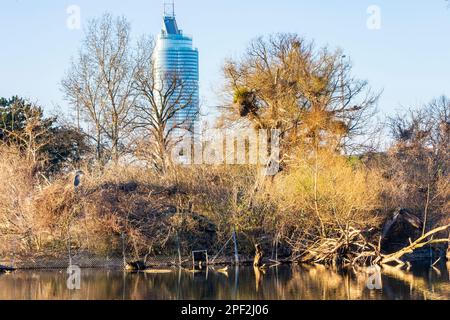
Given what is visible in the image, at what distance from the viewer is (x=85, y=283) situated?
28.3m

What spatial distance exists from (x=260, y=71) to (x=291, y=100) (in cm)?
243

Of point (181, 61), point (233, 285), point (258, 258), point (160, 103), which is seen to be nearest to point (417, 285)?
point (233, 285)

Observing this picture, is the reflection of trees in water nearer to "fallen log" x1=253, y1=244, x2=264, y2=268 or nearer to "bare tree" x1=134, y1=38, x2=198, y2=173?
"fallen log" x1=253, y1=244, x2=264, y2=268

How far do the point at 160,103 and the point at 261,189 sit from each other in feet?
52.1

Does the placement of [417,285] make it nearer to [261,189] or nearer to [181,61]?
[261,189]

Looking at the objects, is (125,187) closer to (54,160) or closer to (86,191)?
(86,191)

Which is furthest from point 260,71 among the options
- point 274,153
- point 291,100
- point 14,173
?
point 14,173

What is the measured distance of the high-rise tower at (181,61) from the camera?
51.3 metres

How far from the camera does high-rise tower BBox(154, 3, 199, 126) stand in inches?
2021

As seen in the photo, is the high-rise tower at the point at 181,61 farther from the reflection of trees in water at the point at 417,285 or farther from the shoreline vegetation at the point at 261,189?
the reflection of trees in water at the point at 417,285

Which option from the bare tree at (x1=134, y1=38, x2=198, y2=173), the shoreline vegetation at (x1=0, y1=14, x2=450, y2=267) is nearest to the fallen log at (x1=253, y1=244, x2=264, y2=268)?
the shoreline vegetation at (x1=0, y1=14, x2=450, y2=267)

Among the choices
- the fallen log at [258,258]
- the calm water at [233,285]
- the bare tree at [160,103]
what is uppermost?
the bare tree at [160,103]

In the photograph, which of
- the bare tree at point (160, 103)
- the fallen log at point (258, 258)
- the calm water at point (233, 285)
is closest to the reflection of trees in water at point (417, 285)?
the calm water at point (233, 285)

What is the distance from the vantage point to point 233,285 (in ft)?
89.9
